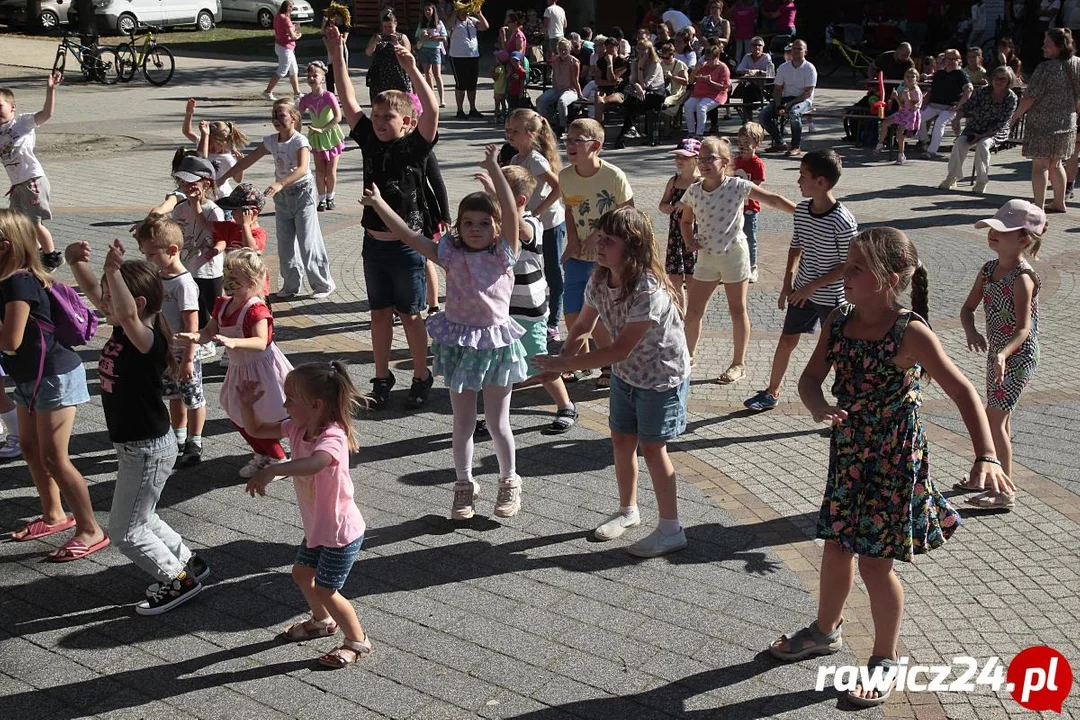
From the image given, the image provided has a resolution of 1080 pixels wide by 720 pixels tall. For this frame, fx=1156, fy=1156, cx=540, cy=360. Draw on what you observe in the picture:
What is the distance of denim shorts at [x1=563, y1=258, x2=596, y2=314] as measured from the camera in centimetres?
788

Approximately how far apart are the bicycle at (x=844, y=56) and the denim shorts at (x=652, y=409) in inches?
870

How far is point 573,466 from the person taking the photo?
683 centimetres

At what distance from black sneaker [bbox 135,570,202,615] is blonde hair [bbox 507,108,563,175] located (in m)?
3.99

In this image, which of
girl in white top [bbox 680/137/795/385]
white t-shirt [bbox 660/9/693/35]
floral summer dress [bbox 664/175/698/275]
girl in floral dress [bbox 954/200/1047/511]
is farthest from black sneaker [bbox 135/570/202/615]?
white t-shirt [bbox 660/9/693/35]

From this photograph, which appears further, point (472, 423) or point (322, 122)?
point (322, 122)

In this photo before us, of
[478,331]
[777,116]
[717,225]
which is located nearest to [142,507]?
[478,331]

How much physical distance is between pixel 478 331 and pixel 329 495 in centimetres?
161

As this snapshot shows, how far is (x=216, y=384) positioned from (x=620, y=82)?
13220 millimetres

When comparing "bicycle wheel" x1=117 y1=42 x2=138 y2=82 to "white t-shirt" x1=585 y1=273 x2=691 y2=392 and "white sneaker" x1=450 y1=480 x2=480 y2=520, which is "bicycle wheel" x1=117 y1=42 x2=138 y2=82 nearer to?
"white sneaker" x1=450 y1=480 x2=480 y2=520

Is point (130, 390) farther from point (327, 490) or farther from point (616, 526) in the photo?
point (616, 526)

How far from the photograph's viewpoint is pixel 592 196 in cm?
784

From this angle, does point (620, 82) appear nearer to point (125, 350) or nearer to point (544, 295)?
point (544, 295)

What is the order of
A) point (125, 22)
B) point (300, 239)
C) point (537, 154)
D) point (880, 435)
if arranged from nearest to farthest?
point (880, 435)
point (537, 154)
point (300, 239)
point (125, 22)

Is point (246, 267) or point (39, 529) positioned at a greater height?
point (246, 267)
